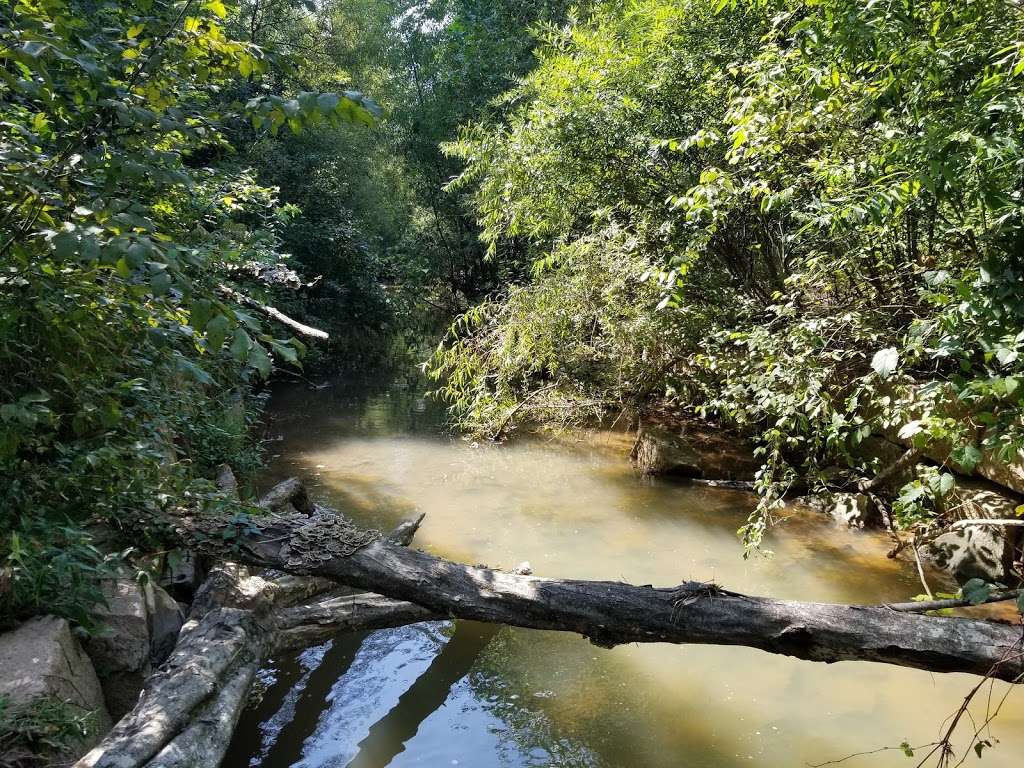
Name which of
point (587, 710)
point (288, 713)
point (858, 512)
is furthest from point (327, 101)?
point (858, 512)

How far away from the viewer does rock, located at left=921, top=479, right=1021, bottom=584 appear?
480 centimetres

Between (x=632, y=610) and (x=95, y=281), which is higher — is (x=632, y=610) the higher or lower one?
the lower one

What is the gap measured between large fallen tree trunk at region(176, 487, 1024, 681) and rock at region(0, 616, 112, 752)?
2.28ft

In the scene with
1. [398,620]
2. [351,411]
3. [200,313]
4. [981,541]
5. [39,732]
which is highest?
[200,313]

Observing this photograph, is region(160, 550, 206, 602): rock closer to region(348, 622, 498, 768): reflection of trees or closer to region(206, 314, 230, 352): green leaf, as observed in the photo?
region(348, 622, 498, 768): reflection of trees

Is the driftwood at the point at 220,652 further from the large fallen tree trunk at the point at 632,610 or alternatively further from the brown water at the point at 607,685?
the brown water at the point at 607,685

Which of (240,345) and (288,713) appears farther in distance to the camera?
(288,713)

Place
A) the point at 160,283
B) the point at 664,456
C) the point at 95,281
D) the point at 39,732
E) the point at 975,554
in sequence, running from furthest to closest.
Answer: the point at 664,456, the point at 975,554, the point at 95,281, the point at 39,732, the point at 160,283

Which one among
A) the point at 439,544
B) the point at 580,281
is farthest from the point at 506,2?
the point at 439,544

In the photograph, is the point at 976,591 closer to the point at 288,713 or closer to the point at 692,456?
the point at 288,713

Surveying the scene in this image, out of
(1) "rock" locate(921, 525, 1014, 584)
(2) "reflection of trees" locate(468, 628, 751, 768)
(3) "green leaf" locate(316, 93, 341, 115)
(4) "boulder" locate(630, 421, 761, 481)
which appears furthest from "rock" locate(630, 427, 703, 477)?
(3) "green leaf" locate(316, 93, 341, 115)

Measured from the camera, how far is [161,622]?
133 inches

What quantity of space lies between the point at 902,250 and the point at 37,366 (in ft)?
16.6

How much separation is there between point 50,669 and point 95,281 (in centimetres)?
142
